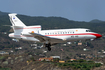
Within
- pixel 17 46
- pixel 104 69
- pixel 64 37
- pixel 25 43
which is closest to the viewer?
pixel 64 37

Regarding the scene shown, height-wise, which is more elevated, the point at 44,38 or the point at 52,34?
the point at 52,34

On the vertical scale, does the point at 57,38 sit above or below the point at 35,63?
above

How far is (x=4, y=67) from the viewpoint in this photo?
76938mm

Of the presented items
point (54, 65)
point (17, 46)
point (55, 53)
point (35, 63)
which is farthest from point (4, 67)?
point (17, 46)

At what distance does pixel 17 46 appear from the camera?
17338 cm

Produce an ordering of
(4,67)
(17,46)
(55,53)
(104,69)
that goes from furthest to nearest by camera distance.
Result: (17,46)
(55,53)
(4,67)
(104,69)

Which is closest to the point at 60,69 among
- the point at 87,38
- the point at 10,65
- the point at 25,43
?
the point at 10,65

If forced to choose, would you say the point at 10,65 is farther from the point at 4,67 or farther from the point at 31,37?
the point at 31,37

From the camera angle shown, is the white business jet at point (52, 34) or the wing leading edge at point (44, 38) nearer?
the wing leading edge at point (44, 38)

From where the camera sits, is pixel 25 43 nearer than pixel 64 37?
No

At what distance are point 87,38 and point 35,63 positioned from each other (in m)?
36.6

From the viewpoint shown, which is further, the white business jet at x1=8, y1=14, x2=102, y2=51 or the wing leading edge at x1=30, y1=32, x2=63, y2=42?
the white business jet at x1=8, y1=14, x2=102, y2=51

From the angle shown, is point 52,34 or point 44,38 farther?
point 52,34

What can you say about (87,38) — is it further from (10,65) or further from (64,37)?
(10,65)
